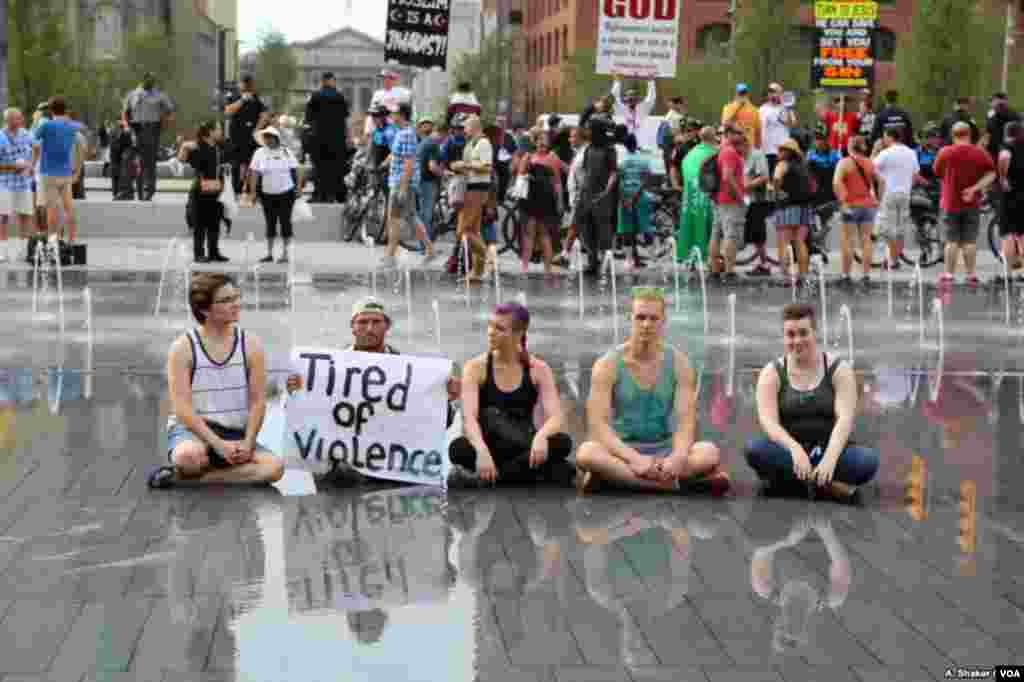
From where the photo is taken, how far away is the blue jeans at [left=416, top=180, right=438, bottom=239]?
2328cm

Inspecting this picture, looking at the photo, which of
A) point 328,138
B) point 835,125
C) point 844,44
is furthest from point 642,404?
point 844,44

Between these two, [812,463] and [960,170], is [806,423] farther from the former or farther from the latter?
[960,170]

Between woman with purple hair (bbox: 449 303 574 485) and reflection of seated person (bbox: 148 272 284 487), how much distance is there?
3.18 feet

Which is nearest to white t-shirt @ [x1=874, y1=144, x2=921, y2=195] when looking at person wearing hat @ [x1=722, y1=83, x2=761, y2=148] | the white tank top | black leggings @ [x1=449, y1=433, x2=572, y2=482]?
person wearing hat @ [x1=722, y1=83, x2=761, y2=148]

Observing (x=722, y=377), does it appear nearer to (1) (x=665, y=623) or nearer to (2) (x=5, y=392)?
(2) (x=5, y=392)

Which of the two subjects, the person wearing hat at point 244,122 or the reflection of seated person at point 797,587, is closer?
the reflection of seated person at point 797,587

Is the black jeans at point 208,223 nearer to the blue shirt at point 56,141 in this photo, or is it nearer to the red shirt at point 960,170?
the blue shirt at point 56,141

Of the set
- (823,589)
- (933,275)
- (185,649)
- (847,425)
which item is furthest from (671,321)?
(185,649)

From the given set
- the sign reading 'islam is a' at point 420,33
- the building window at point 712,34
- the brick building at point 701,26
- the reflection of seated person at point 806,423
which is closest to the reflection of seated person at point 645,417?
the reflection of seated person at point 806,423

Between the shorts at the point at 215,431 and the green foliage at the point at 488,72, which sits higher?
the green foliage at the point at 488,72

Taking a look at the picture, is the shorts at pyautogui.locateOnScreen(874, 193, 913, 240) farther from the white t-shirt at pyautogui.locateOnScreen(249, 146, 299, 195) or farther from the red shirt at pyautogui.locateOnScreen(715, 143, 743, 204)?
the white t-shirt at pyautogui.locateOnScreen(249, 146, 299, 195)

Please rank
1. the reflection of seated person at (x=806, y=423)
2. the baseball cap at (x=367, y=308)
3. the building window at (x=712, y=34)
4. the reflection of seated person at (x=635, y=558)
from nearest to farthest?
the reflection of seated person at (x=635, y=558) < the reflection of seated person at (x=806, y=423) < the baseball cap at (x=367, y=308) < the building window at (x=712, y=34)

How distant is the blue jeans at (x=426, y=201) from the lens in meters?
23.3

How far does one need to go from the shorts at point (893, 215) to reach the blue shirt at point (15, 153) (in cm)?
1064
